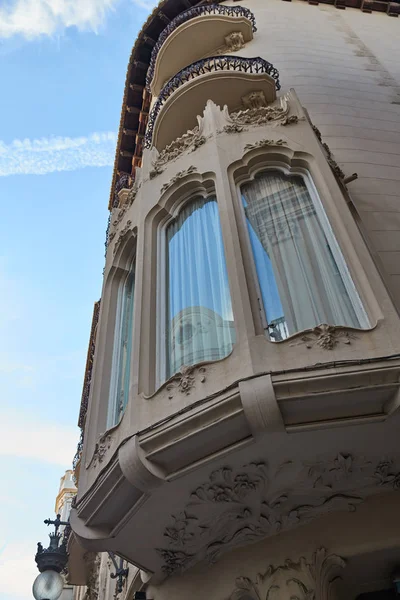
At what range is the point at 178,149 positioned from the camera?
8602 millimetres

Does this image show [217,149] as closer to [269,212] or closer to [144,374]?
[269,212]

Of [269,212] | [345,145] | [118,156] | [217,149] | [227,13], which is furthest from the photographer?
[118,156]

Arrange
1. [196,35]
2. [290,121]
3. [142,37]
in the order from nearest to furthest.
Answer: [290,121] < [196,35] < [142,37]

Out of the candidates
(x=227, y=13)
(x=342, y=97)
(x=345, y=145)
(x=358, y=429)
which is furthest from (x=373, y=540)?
(x=227, y=13)

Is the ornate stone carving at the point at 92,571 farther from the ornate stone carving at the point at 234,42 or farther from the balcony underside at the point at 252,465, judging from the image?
the ornate stone carving at the point at 234,42

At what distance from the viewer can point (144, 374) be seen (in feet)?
19.7

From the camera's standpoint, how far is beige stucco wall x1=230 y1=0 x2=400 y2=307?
28.9ft

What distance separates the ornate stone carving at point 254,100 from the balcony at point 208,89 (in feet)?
0.29

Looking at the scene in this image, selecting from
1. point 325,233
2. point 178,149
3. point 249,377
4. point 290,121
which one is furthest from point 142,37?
point 249,377

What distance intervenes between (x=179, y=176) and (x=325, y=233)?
259 centimetres

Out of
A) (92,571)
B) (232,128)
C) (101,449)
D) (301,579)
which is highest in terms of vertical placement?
(232,128)

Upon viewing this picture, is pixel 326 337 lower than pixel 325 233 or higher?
lower

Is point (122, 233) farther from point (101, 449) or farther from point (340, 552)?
point (340, 552)

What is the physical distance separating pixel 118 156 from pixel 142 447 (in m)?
16.9
